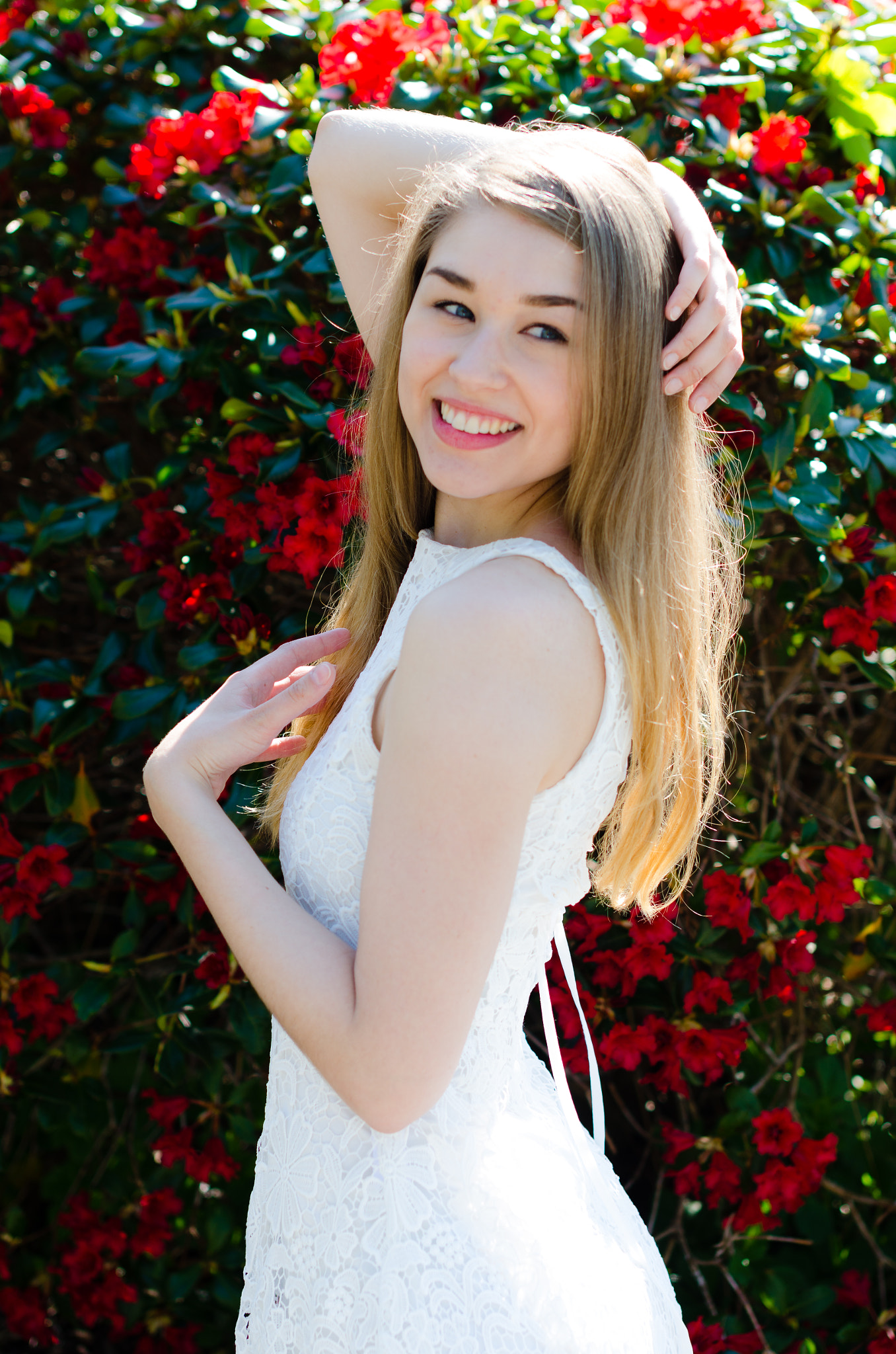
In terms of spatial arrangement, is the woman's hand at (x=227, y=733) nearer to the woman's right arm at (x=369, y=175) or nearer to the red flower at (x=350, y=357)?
the woman's right arm at (x=369, y=175)

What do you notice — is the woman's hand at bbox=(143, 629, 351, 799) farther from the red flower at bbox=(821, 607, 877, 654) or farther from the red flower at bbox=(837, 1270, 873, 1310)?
the red flower at bbox=(837, 1270, 873, 1310)

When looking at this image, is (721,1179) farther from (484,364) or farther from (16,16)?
(16,16)

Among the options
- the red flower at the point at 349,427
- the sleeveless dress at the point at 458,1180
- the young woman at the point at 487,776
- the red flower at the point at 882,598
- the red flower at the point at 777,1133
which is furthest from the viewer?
the red flower at the point at 777,1133

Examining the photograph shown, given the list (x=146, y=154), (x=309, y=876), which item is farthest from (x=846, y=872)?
(x=146, y=154)

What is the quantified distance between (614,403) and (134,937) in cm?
133

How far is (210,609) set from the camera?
1.84m

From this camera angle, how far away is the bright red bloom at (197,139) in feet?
6.07

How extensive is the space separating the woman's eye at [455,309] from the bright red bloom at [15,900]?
1.29 metres

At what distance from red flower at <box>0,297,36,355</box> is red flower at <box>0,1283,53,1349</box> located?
193cm

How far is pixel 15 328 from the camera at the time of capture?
6.95ft

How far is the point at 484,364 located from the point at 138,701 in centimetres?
104

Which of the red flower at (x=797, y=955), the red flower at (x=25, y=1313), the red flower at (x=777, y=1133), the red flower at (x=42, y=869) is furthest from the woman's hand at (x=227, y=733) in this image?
the red flower at (x=25, y=1313)

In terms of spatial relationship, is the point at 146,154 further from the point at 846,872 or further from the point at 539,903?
the point at 846,872

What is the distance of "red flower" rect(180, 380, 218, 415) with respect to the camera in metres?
1.92
